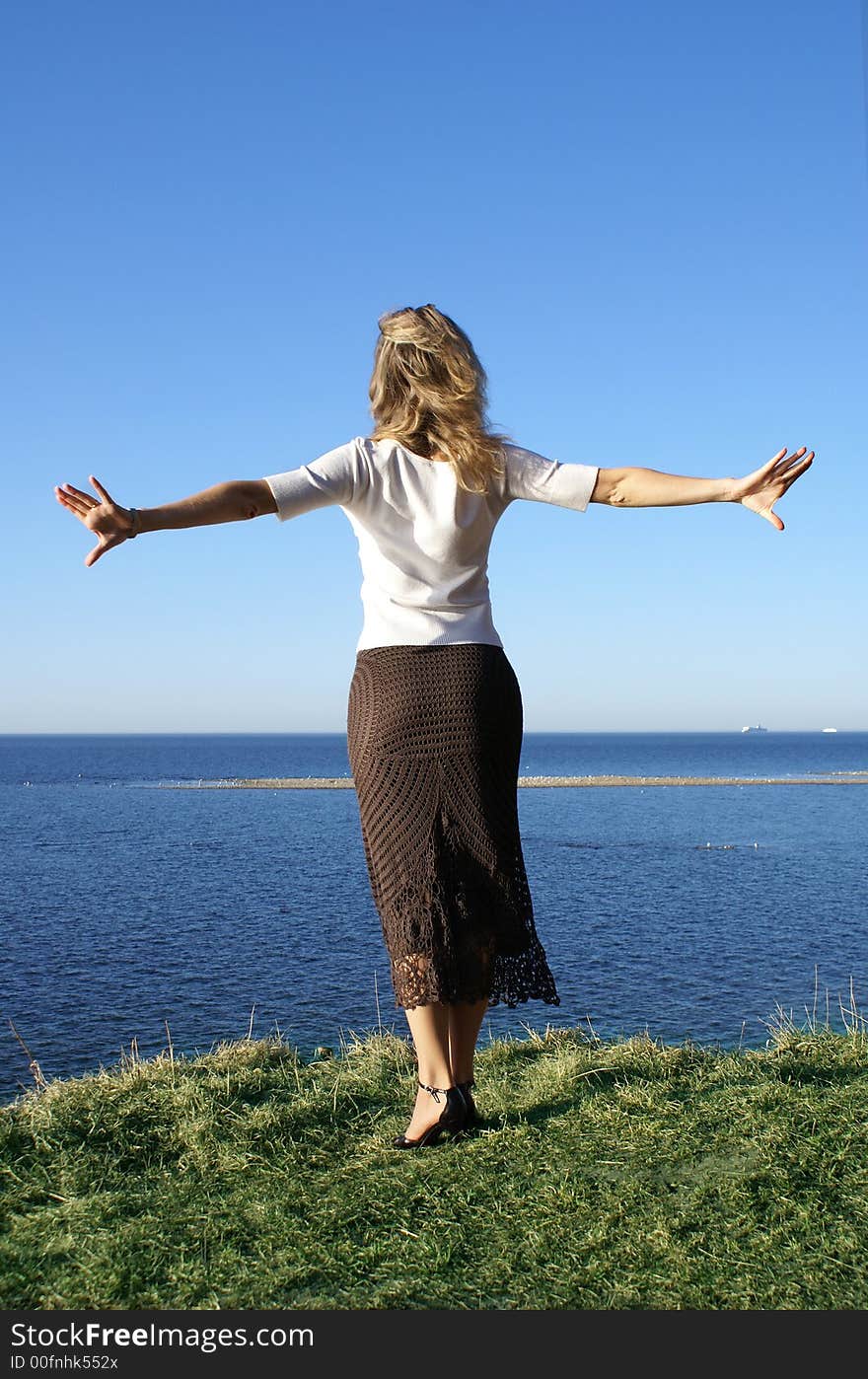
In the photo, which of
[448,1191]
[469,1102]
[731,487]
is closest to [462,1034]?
[469,1102]

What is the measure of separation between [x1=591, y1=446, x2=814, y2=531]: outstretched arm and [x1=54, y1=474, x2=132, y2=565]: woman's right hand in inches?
61.6

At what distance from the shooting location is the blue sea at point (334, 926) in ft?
56.9

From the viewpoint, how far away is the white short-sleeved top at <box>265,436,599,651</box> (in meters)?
3.40

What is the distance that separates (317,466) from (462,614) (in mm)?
650

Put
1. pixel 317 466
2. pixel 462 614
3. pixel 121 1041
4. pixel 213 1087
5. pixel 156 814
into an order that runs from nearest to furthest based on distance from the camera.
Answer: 1. pixel 317 466
2. pixel 462 614
3. pixel 213 1087
4. pixel 121 1041
5. pixel 156 814

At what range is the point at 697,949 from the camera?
80.9 ft

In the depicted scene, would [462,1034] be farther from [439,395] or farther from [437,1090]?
[439,395]

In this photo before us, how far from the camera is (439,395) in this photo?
3.46 meters

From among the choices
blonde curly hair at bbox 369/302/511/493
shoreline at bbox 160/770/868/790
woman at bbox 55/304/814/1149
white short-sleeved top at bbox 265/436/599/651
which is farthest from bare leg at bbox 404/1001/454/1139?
shoreline at bbox 160/770/868/790

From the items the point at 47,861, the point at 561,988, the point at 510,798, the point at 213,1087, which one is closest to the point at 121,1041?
the point at 561,988

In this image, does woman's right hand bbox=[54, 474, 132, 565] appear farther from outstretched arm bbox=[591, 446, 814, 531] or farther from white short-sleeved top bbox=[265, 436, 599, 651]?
outstretched arm bbox=[591, 446, 814, 531]

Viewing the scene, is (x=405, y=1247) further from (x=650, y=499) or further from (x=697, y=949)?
(x=697, y=949)

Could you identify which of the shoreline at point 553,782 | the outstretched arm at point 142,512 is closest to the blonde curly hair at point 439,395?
the outstretched arm at point 142,512

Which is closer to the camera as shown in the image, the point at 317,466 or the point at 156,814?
the point at 317,466
